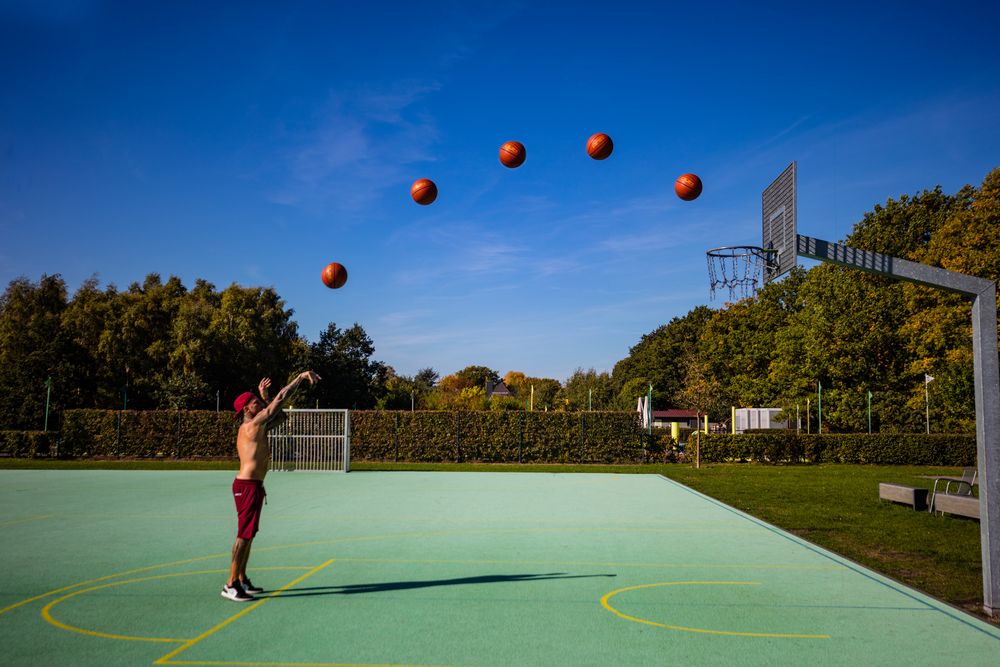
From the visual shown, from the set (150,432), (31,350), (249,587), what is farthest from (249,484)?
(31,350)

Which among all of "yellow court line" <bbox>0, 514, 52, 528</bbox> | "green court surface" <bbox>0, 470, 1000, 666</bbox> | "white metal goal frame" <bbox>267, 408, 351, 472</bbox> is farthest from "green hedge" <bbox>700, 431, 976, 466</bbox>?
"yellow court line" <bbox>0, 514, 52, 528</bbox>

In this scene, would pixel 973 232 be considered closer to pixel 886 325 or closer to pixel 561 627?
pixel 886 325

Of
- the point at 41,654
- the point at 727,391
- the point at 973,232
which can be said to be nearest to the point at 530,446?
the point at 973,232

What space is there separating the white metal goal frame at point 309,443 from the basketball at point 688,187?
576 inches

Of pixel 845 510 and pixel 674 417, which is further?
pixel 674 417

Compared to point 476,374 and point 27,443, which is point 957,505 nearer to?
point 27,443

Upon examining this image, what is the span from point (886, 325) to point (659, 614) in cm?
3560

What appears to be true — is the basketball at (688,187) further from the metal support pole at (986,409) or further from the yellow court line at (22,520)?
the yellow court line at (22,520)

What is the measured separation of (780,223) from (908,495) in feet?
24.9

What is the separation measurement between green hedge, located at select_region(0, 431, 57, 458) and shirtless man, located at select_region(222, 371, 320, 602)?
A: 1014 inches

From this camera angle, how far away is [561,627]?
18.0 ft

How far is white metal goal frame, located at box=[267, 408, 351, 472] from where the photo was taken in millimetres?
21781

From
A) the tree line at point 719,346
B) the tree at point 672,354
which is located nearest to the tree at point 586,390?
the tree at point 672,354

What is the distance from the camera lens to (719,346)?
54594 mm
